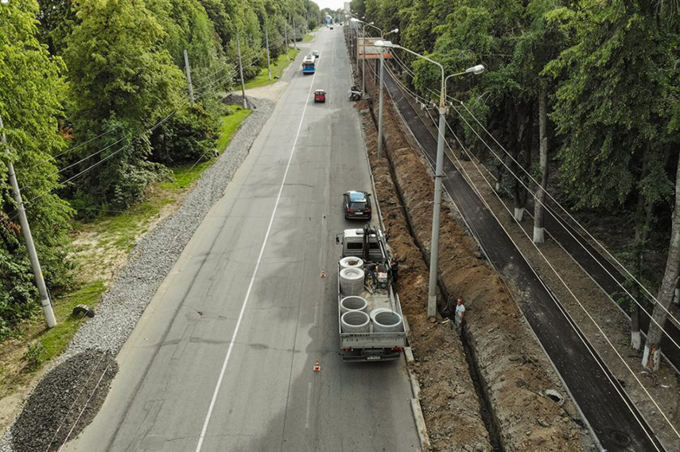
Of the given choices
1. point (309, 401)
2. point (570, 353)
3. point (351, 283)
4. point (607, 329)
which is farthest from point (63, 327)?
point (607, 329)

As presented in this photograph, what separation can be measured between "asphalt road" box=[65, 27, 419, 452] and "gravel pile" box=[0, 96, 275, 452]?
62 centimetres

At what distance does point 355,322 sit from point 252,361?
3.97 m

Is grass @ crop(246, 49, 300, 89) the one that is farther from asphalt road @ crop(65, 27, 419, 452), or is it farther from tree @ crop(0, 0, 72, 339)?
tree @ crop(0, 0, 72, 339)

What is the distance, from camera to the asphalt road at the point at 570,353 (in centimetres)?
1350

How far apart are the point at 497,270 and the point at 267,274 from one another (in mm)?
11022

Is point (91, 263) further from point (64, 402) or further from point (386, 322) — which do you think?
point (386, 322)

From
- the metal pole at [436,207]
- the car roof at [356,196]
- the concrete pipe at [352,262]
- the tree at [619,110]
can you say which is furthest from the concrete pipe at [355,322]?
the car roof at [356,196]

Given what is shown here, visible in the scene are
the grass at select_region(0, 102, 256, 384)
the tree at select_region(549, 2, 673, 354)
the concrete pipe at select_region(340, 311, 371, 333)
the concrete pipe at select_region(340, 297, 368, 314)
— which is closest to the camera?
the tree at select_region(549, 2, 673, 354)

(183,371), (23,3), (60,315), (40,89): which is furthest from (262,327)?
(23,3)

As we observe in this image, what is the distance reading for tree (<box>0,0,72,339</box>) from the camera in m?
17.5

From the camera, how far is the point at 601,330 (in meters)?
17.4

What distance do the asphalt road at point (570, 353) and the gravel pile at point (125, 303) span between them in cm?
1552

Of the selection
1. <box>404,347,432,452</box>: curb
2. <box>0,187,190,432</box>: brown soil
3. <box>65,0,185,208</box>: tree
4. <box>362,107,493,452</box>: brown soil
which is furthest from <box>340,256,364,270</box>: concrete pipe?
<box>65,0,185,208</box>: tree

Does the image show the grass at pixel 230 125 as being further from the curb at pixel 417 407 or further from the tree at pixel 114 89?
the curb at pixel 417 407
